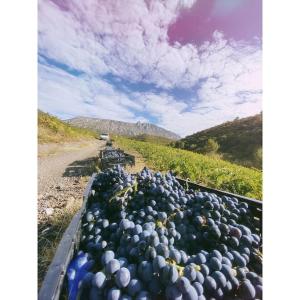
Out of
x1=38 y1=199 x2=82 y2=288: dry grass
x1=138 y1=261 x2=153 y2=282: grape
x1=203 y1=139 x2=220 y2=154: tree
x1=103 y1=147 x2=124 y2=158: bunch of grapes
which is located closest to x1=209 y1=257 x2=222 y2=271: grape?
x1=138 y1=261 x2=153 y2=282: grape

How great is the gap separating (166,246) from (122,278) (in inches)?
3.4

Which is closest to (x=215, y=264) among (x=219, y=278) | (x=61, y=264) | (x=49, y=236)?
(x=219, y=278)

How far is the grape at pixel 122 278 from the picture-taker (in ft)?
1.23

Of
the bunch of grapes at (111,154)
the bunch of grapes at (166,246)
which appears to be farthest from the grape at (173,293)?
the bunch of grapes at (111,154)

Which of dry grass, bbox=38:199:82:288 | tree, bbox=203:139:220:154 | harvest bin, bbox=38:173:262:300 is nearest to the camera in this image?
harvest bin, bbox=38:173:262:300

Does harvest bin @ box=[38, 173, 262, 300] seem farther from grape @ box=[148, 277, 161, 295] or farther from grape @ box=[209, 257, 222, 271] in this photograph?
grape @ box=[209, 257, 222, 271]

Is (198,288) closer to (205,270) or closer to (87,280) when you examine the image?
(205,270)

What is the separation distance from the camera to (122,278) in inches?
14.8

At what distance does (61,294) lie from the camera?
401mm

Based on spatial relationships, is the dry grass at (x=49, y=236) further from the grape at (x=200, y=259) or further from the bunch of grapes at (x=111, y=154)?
the bunch of grapes at (x=111, y=154)

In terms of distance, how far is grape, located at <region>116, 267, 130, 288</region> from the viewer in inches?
14.8

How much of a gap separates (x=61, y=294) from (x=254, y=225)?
47 centimetres
